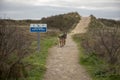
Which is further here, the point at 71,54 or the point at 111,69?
the point at 71,54

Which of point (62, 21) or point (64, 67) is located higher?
point (64, 67)

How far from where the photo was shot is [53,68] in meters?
17.0

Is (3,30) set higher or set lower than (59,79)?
higher

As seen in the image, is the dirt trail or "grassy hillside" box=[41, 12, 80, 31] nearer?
the dirt trail

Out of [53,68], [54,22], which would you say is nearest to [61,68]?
[53,68]

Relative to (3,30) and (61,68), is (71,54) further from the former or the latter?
(3,30)

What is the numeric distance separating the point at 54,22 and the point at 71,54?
117 feet

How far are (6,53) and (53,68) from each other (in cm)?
499

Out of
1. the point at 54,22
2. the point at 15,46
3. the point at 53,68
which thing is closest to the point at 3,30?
the point at 15,46

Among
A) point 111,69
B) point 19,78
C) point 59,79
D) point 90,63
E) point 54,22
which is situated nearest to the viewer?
point 19,78

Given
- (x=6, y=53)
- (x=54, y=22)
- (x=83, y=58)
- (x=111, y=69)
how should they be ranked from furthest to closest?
(x=54, y=22) → (x=83, y=58) → (x=111, y=69) → (x=6, y=53)

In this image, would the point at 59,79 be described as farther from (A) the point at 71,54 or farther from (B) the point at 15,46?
(A) the point at 71,54

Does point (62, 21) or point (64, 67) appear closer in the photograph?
point (64, 67)

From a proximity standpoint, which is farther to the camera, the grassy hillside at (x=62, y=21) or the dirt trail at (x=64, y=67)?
the grassy hillside at (x=62, y=21)
